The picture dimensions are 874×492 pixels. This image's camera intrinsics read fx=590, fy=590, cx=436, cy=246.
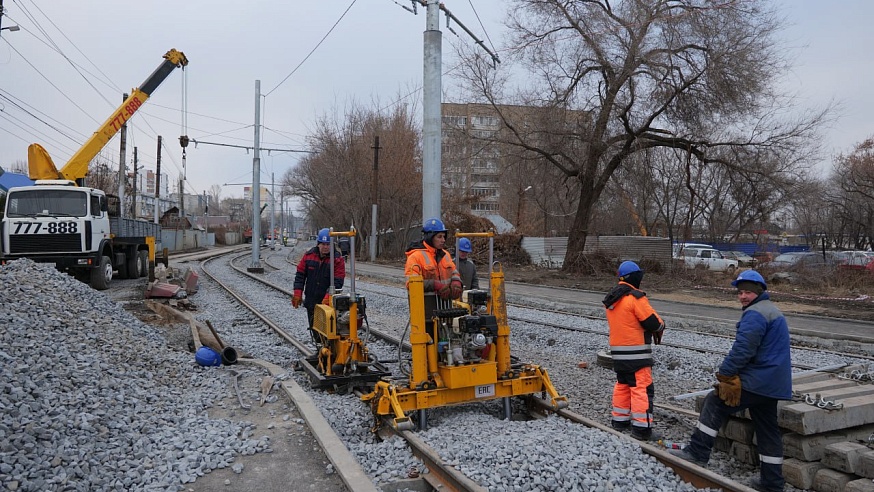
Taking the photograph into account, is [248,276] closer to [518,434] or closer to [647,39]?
[647,39]

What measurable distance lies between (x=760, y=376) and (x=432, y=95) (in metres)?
9.05

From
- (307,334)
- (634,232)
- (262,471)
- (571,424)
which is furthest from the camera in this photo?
(634,232)

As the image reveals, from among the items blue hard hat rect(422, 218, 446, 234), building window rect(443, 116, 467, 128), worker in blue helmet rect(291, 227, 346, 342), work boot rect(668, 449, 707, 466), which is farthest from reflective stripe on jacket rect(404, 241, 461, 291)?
building window rect(443, 116, 467, 128)

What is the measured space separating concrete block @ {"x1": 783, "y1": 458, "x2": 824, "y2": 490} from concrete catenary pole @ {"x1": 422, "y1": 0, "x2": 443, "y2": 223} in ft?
28.6

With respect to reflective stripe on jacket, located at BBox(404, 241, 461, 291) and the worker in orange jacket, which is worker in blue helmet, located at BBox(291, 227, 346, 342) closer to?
reflective stripe on jacket, located at BBox(404, 241, 461, 291)

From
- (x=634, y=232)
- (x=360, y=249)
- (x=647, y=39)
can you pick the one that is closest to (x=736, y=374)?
(x=647, y=39)

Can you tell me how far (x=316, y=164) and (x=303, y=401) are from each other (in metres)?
47.0

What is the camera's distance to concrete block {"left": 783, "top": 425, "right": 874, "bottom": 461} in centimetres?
446

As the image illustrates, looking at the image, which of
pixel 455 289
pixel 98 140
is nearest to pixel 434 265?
pixel 455 289

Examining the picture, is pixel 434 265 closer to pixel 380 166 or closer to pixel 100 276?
pixel 100 276

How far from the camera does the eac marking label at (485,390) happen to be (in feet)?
18.4

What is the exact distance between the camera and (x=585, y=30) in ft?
78.7

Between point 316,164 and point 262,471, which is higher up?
point 316,164

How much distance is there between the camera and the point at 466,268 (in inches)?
284
